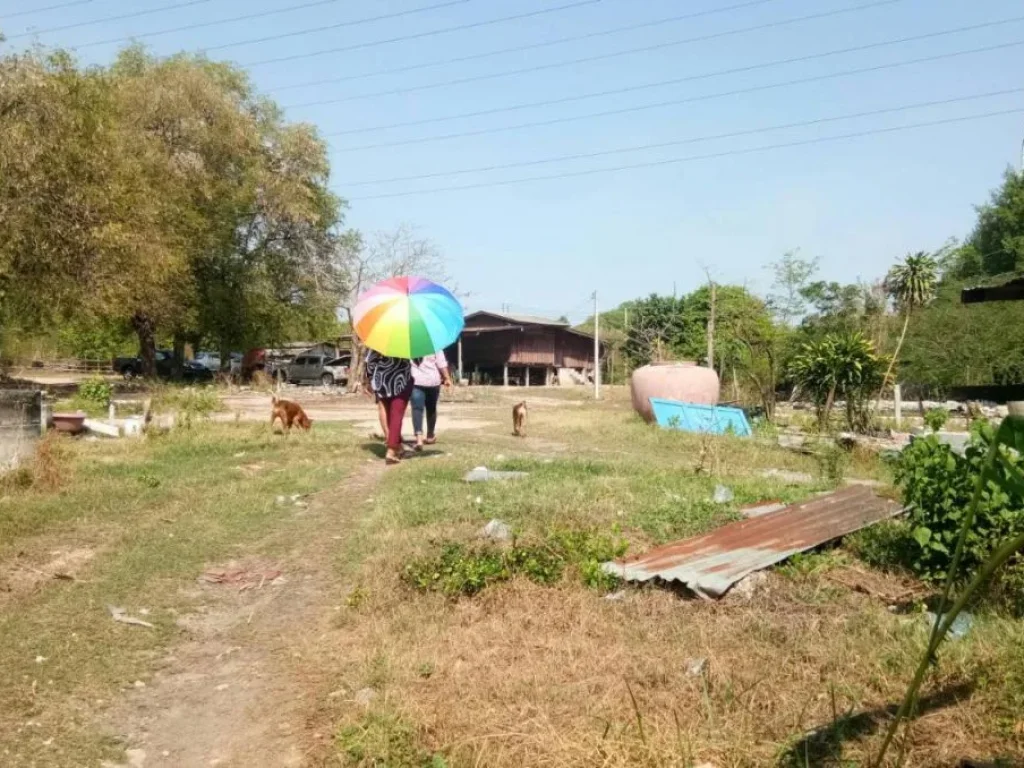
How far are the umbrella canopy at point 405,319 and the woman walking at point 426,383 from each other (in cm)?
59

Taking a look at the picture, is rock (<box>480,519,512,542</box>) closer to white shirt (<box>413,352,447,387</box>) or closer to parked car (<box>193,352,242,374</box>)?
white shirt (<box>413,352,447,387</box>)

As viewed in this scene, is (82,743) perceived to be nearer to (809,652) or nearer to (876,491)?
(809,652)

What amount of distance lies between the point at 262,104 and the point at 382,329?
27454 millimetres

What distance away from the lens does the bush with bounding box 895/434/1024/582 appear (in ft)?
15.8

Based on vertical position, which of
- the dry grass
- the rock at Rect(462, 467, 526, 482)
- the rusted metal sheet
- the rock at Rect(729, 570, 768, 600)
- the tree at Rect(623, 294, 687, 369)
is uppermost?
the tree at Rect(623, 294, 687, 369)

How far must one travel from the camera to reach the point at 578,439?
14.0 metres

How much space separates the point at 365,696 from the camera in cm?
371

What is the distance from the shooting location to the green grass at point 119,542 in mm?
3865

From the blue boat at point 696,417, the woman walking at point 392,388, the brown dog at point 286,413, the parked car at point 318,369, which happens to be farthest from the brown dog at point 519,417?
the parked car at point 318,369

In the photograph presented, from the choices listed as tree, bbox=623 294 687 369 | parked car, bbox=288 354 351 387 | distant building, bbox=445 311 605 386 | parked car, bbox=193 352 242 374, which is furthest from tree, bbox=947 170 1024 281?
parked car, bbox=193 352 242 374

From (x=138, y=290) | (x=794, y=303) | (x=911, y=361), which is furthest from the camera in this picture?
(x=794, y=303)

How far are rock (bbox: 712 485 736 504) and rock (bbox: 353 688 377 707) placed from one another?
4087 mm

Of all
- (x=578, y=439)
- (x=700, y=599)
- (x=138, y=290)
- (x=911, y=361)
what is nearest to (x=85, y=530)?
(x=700, y=599)

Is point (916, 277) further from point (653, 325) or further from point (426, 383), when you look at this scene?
A: point (653, 325)
